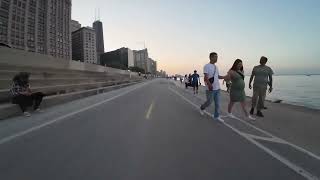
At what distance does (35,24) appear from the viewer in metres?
37.7

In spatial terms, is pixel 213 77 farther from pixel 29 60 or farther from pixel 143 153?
pixel 29 60

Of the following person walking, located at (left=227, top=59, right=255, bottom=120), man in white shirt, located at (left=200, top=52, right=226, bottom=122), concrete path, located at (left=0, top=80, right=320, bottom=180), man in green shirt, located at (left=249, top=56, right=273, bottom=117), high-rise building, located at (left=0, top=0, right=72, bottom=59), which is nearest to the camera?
concrete path, located at (left=0, top=80, right=320, bottom=180)

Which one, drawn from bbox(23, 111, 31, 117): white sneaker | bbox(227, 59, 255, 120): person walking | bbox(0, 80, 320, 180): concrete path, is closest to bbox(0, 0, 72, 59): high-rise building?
bbox(23, 111, 31, 117): white sneaker

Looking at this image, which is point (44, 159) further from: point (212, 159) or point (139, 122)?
point (139, 122)

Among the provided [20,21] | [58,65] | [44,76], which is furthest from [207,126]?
[20,21]

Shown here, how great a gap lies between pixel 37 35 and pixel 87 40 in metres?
61.8

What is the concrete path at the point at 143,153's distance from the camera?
5723 mm

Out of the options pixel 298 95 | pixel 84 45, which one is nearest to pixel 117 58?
pixel 84 45

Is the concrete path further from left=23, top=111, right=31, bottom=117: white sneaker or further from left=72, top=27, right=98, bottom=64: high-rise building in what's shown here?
left=72, top=27, right=98, bottom=64: high-rise building

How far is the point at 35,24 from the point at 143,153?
33497mm

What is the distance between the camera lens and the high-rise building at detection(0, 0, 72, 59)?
3225cm

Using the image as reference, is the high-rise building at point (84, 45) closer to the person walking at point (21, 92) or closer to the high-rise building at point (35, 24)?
the high-rise building at point (35, 24)

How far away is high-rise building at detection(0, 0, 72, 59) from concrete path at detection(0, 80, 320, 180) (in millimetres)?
23452

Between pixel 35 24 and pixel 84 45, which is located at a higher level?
pixel 84 45
